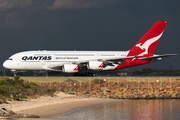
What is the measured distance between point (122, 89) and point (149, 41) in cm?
1553

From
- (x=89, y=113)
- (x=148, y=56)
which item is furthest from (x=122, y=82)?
(x=89, y=113)

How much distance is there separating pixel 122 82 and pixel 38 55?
1240 centimetres

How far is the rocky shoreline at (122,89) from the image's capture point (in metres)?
27.4

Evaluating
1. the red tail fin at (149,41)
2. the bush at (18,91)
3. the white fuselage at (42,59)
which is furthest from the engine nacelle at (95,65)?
the bush at (18,91)

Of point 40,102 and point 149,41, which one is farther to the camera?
point 149,41

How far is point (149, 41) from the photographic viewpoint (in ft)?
141

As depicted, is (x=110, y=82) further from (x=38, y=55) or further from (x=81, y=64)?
(x=38, y=55)

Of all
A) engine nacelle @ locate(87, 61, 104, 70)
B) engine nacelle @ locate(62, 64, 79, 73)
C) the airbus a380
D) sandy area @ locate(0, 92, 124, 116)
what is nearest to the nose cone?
the airbus a380

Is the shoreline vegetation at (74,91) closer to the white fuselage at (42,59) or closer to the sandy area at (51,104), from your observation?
the sandy area at (51,104)

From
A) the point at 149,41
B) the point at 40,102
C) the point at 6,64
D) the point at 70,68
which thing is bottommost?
the point at 40,102

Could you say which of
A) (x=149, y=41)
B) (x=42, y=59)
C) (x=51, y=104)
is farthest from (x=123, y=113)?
(x=149, y=41)

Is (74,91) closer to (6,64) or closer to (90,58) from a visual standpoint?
(90,58)

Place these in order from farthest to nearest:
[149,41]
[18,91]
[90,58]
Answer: [149,41] → [90,58] → [18,91]

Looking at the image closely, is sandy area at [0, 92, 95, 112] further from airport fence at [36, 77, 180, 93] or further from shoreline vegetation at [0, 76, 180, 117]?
airport fence at [36, 77, 180, 93]
